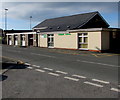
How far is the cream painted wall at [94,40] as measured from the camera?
21.3 m

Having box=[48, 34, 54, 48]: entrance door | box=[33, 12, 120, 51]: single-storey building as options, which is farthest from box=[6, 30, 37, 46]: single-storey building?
box=[48, 34, 54, 48]: entrance door

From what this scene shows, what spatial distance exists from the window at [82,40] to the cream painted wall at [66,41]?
A: 653 mm

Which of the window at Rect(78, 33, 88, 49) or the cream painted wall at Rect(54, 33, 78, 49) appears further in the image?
the cream painted wall at Rect(54, 33, 78, 49)

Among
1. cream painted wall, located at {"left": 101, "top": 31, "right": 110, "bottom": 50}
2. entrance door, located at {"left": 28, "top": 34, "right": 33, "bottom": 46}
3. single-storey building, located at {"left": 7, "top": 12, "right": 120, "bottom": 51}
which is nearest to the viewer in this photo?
cream painted wall, located at {"left": 101, "top": 31, "right": 110, "bottom": 50}

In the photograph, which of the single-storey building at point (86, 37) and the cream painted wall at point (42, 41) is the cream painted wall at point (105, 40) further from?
the cream painted wall at point (42, 41)

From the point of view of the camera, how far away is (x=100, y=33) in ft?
68.7

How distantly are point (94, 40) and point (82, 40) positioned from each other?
219 cm

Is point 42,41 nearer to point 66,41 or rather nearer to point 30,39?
point 30,39

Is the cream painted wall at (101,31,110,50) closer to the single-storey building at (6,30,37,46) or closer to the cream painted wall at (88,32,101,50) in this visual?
the cream painted wall at (88,32,101,50)

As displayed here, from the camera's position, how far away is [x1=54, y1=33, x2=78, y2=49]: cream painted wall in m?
24.7

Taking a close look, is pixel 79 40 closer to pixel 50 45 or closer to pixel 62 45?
pixel 62 45

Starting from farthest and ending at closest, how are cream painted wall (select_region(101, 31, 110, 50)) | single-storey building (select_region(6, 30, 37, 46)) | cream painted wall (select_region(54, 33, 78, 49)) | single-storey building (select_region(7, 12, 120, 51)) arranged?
single-storey building (select_region(6, 30, 37, 46))
cream painted wall (select_region(54, 33, 78, 49))
single-storey building (select_region(7, 12, 120, 51))
cream painted wall (select_region(101, 31, 110, 50))

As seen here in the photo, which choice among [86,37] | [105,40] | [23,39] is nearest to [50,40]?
[86,37]

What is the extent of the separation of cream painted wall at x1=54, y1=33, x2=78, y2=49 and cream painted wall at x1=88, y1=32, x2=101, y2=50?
2.63 metres
